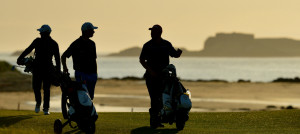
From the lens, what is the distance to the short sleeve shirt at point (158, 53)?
41.9 feet

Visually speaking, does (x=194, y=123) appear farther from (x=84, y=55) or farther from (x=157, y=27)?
(x=84, y=55)

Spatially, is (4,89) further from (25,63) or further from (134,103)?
(25,63)

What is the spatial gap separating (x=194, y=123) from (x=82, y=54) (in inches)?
175

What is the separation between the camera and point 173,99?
12.7 metres

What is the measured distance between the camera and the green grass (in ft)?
44.4

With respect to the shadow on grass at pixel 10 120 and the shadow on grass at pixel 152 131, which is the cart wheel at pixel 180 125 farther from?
the shadow on grass at pixel 10 120

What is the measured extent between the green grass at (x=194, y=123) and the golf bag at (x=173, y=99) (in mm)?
442

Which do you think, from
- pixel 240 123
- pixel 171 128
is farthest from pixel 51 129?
pixel 240 123

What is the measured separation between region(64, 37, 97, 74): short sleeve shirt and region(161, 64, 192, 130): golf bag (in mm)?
1616

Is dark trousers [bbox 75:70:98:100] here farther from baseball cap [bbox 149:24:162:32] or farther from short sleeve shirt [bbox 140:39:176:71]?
baseball cap [bbox 149:24:162:32]

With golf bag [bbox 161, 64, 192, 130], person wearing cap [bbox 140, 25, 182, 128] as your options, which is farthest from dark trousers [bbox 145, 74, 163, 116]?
golf bag [bbox 161, 64, 192, 130]

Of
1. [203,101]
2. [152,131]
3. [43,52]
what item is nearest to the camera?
[152,131]

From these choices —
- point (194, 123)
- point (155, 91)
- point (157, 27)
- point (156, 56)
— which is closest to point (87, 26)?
point (157, 27)

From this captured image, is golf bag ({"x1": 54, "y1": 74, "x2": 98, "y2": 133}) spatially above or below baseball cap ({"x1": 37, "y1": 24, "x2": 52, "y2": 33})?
below
